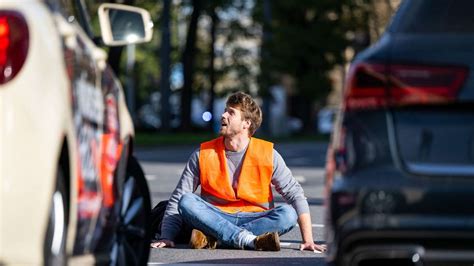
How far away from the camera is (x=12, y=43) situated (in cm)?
566

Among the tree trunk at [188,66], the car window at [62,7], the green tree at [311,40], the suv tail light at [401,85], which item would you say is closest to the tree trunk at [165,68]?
the tree trunk at [188,66]

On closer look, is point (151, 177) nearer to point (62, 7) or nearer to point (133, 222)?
point (133, 222)

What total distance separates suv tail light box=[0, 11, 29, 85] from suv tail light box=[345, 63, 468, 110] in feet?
4.45

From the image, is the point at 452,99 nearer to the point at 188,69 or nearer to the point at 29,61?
the point at 29,61

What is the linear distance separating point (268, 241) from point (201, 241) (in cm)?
45

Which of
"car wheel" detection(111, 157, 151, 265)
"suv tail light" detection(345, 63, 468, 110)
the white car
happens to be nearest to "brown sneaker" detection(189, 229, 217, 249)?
"car wheel" detection(111, 157, 151, 265)

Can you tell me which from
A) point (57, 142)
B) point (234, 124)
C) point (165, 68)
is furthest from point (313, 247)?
point (165, 68)

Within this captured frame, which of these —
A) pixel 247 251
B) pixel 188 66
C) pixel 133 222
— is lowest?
pixel 188 66

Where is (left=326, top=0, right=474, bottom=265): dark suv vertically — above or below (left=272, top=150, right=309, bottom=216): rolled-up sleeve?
above

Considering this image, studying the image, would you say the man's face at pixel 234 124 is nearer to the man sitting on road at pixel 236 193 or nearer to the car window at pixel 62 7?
the man sitting on road at pixel 236 193

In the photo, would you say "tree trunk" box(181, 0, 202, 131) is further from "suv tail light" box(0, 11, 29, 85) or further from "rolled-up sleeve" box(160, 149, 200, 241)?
"suv tail light" box(0, 11, 29, 85)

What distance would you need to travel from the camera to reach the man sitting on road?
11.0 m

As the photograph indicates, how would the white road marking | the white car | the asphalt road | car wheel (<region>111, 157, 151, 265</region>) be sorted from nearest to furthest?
the white car
car wheel (<region>111, 157, 151, 265</region>)
the asphalt road
the white road marking

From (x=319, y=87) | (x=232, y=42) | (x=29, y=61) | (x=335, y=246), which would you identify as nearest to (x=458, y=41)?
(x=335, y=246)
